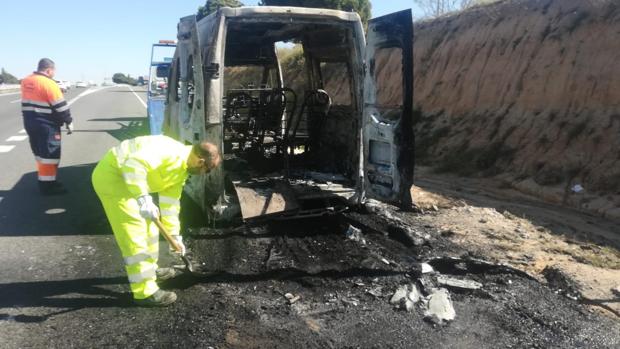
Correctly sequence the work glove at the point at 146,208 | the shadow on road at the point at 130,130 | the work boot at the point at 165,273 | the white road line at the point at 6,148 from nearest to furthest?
the work glove at the point at 146,208 → the work boot at the point at 165,273 → the white road line at the point at 6,148 → the shadow on road at the point at 130,130

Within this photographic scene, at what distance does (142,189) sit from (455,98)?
10644 millimetres

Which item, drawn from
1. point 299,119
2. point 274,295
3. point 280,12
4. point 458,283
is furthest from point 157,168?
point 299,119

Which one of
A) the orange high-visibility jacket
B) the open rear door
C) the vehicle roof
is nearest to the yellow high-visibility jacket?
the vehicle roof

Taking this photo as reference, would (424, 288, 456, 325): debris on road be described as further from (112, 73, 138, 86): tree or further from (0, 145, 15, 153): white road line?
(112, 73, 138, 86): tree

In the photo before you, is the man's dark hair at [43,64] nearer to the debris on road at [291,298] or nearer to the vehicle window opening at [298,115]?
the vehicle window opening at [298,115]

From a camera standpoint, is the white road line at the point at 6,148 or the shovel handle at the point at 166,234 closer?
the shovel handle at the point at 166,234

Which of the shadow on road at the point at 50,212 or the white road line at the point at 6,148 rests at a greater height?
the white road line at the point at 6,148

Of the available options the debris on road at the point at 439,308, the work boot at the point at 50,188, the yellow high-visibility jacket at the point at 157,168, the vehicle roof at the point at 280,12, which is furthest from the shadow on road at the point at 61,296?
the work boot at the point at 50,188

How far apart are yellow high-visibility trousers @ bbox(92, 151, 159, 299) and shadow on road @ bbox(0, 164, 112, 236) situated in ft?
6.32

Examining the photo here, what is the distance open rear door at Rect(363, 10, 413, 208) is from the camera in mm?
4949

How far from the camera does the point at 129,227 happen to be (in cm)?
377

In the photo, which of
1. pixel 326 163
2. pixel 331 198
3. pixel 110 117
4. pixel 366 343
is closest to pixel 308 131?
pixel 326 163

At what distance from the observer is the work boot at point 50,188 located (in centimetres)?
699

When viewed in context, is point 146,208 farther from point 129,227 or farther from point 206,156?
point 206,156
